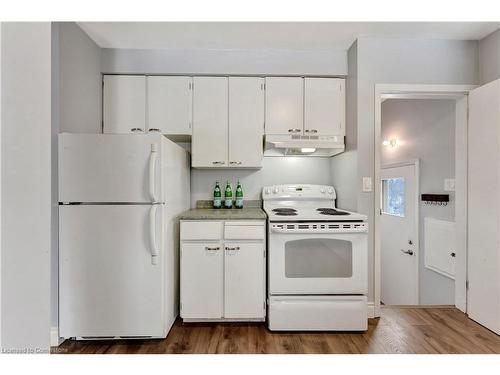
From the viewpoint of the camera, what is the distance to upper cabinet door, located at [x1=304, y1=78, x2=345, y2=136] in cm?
252

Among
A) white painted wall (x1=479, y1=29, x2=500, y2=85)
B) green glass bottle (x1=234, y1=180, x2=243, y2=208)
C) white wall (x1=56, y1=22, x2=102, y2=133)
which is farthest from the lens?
green glass bottle (x1=234, y1=180, x2=243, y2=208)

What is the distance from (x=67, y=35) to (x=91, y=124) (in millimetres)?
656

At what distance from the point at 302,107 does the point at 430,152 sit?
5.21 feet

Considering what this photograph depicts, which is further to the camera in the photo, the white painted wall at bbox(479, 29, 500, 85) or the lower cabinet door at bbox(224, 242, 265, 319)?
the white painted wall at bbox(479, 29, 500, 85)

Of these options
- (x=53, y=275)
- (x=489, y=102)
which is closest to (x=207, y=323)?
(x=53, y=275)

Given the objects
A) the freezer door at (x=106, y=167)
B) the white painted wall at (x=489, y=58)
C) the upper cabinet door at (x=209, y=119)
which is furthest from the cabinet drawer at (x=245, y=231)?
the white painted wall at (x=489, y=58)

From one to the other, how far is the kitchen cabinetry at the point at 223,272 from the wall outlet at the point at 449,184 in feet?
6.41

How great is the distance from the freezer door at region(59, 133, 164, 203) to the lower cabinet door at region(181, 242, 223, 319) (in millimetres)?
604

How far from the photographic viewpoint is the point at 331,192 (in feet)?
9.05

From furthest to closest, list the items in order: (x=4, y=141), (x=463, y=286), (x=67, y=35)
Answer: (x=463, y=286), (x=67, y=35), (x=4, y=141)

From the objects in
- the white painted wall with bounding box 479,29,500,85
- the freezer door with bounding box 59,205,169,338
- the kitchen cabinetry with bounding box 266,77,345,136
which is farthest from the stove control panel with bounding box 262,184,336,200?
the white painted wall with bounding box 479,29,500,85

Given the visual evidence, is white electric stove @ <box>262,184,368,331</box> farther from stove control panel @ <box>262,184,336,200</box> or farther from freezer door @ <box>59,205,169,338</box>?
freezer door @ <box>59,205,169,338</box>

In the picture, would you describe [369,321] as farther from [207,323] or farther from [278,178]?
[278,178]

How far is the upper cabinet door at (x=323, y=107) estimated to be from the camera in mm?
2523
